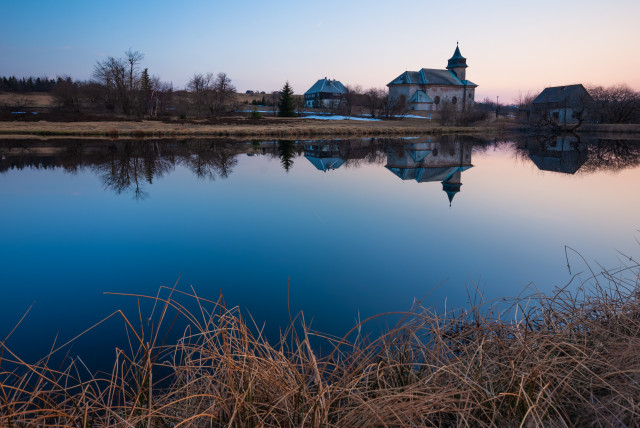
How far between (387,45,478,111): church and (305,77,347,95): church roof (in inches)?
478

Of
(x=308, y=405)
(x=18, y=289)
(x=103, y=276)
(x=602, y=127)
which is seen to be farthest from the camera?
(x=602, y=127)

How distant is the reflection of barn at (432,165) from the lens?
44.3 ft

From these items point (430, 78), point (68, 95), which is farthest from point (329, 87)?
point (68, 95)

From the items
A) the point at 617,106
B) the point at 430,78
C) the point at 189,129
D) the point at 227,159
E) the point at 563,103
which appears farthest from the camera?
the point at 430,78

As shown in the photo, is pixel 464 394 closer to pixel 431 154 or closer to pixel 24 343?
pixel 24 343

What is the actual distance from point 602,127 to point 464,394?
155 feet

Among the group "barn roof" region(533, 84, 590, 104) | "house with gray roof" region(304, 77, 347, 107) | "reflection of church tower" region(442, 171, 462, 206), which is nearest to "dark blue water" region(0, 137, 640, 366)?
"reflection of church tower" region(442, 171, 462, 206)

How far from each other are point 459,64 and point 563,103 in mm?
21184

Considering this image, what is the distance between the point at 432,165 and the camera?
17.2 metres

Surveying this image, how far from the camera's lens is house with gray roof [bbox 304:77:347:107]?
69.7 metres

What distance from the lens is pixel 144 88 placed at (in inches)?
1809

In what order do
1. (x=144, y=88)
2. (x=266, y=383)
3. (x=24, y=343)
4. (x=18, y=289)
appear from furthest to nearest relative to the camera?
(x=144, y=88), (x=18, y=289), (x=24, y=343), (x=266, y=383)

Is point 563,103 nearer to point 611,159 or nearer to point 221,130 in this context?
point 611,159

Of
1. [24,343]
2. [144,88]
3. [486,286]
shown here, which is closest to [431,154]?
[486,286]
